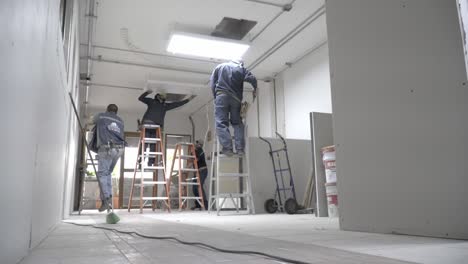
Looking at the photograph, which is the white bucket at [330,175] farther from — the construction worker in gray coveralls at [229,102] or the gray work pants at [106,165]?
the gray work pants at [106,165]

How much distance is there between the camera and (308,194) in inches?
193

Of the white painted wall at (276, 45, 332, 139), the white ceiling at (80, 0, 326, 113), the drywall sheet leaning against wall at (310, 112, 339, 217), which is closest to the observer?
the drywall sheet leaning against wall at (310, 112, 339, 217)

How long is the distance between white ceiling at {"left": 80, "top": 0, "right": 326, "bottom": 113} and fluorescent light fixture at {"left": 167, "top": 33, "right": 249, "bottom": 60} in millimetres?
174

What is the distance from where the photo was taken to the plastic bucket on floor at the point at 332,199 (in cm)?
354

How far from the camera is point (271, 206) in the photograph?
4.89 m

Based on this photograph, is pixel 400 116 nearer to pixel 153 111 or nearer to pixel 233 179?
pixel 233 179

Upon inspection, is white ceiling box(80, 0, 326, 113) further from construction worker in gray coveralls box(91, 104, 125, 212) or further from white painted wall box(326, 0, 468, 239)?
white painted wall box(326, 0, 468, 239)

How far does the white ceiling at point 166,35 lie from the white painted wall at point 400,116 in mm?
2497

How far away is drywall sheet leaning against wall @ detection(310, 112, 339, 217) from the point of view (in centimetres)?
385

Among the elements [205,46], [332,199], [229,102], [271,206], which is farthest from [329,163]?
[205,46]

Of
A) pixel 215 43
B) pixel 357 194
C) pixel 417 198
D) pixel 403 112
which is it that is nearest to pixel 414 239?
pixel 417 198

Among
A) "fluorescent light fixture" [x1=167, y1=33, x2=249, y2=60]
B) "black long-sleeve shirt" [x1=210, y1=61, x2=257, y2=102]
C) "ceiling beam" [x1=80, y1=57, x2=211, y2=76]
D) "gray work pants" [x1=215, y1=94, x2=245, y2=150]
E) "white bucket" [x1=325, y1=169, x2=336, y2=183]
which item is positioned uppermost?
"ceiling beam" [x1=80, y1=57, x2=211, y2=76]

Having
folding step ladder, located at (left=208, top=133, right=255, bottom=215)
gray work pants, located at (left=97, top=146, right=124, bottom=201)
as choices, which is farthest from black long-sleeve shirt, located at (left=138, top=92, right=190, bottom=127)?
gray work pants, located at (left=97, top=146, right=124, bottom=201)

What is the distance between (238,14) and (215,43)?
61cm
